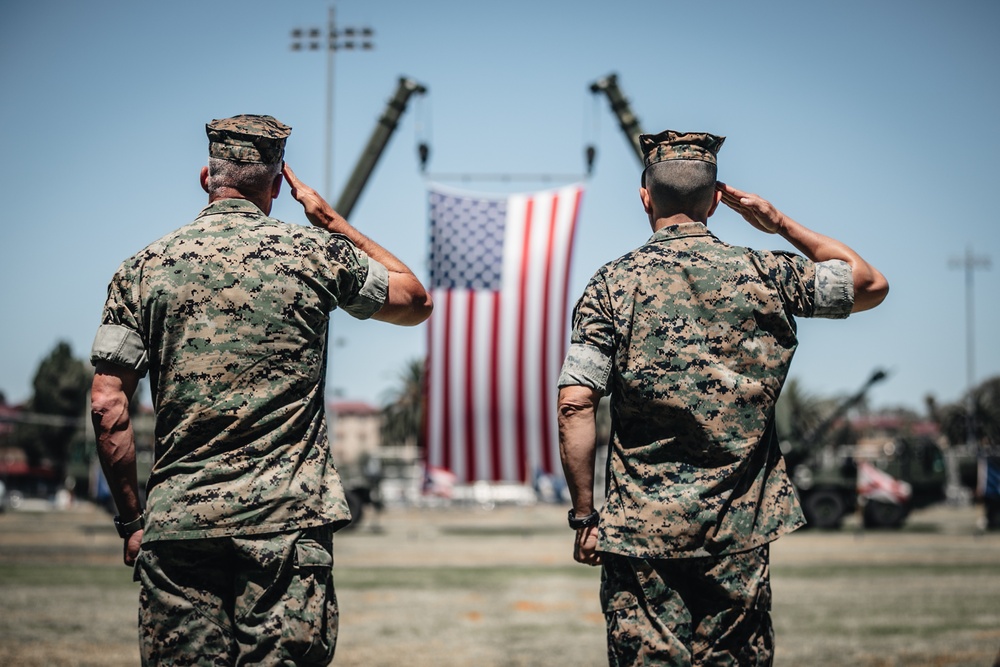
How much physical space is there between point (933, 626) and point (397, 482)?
59.8m

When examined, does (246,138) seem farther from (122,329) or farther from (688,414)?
(688,414)

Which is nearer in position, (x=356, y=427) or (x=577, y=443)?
(x=577, y=443)

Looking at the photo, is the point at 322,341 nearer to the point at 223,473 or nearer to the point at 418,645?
the point at 223,473

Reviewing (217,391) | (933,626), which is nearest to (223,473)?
(217,391)

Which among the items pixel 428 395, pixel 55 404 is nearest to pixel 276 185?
pixel 428 395

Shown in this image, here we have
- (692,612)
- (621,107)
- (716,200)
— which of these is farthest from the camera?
(621,107)

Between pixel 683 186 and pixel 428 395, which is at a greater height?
pixel 683 186

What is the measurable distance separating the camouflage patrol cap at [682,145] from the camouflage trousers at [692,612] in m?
1.15

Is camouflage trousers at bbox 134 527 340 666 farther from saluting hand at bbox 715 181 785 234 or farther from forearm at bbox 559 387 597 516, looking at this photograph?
saluting hand at bbox 715 181 785 234

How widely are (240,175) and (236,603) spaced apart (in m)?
1.18

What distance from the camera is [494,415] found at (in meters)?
13.7

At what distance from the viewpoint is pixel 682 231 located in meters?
3.41

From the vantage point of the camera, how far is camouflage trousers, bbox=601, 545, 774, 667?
311cm

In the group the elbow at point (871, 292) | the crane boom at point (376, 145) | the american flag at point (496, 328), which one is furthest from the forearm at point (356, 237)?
the american flag at point (496, 328)
